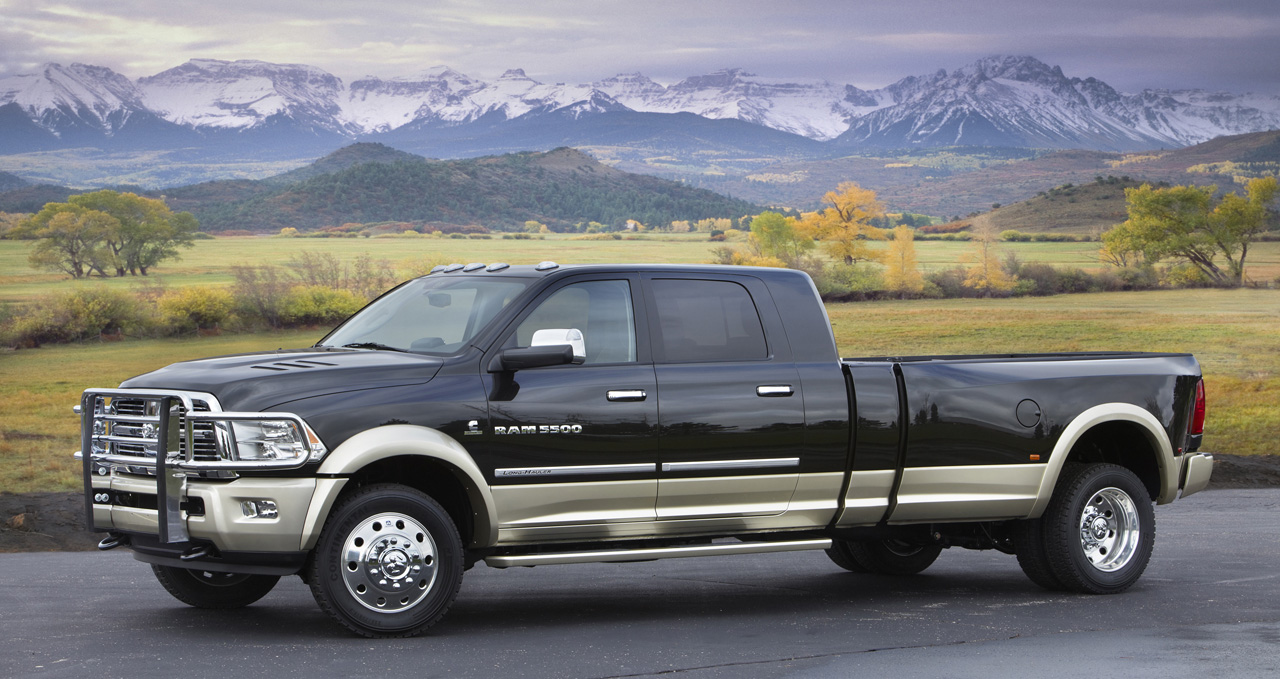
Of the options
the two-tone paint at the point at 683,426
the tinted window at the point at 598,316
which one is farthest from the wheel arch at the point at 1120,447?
the tinted window at the point at 598,316

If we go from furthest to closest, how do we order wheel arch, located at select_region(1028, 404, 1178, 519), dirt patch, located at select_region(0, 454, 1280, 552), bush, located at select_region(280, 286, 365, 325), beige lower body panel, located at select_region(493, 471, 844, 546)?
bush, located at select_region(280, 286, 365, 325), dirt patch, located at select_region(0, 454, 1280, 552), wheel arch, located at select_region(1028, 404, 1178, 519), beige lower body panel, located at select_region(493, 471, 844, 546)

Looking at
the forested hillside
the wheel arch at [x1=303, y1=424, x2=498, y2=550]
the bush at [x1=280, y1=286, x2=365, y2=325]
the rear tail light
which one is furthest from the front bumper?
the forested hillside

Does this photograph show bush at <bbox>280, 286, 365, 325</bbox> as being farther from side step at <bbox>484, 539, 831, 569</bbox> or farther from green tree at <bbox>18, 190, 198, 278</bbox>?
side step at <bbox>484, 539, 831, 569</bbox>

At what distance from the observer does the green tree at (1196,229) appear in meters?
30.8

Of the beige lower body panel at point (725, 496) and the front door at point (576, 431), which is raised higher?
the front door at point (576, 431)

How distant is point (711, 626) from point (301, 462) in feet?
8.23

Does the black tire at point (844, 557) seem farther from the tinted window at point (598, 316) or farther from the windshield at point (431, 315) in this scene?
the windshield at point (431, 315)

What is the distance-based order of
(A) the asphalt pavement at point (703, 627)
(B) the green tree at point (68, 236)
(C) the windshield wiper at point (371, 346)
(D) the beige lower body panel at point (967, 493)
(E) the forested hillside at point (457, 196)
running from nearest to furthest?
(A) the asphalt pavement at point (703, 627) < (C) the windshield wiper at point (371, 346) < (D) the beige lower body panel at point (967, 493) < (B) the green tree at point (68, 236) < (E) the forested hillside at point (457, 196)

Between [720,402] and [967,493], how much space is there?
1798 millimetres

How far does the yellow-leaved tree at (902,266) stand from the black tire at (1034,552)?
20217 millimetres

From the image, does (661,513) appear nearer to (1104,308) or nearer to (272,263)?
(272,263)

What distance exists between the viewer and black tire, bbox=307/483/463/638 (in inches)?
274

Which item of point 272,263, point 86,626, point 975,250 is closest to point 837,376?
point 86,626

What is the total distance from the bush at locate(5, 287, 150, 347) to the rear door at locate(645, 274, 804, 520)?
57.2ft
